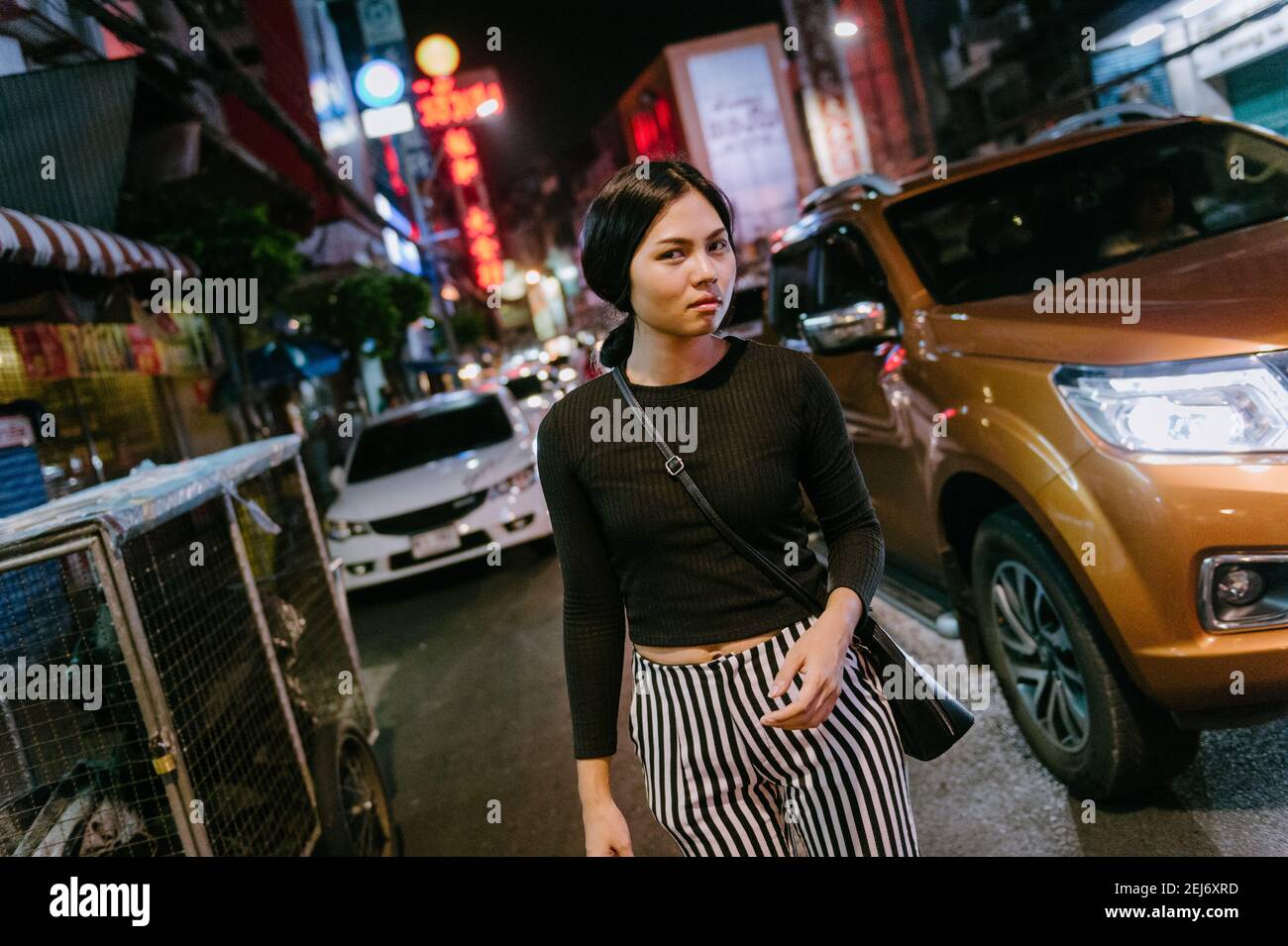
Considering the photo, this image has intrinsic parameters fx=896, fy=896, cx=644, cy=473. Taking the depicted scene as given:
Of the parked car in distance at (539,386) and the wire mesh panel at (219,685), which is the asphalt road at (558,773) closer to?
the wire mesh panel at (219,685)

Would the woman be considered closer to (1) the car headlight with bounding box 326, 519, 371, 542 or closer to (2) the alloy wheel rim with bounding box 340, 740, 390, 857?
(2) the alloy wheel rim with bounding box 340, 740, 390, 857

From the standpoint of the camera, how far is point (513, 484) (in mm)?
8211

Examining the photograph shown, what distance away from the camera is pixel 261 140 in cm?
1719

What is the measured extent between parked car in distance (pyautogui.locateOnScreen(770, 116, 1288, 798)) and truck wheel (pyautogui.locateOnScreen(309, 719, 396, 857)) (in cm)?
247

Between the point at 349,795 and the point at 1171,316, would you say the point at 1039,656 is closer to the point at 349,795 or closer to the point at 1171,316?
the point at 1171,316

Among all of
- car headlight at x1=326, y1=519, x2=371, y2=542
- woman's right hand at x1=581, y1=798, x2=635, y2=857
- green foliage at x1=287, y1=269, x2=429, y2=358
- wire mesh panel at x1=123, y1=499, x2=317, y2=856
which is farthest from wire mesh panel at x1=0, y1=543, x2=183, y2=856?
green foliage at x1=287, y1=269, x2=429, y2=358

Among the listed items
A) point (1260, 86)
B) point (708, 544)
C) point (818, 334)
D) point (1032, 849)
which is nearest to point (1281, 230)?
point (818, 334)

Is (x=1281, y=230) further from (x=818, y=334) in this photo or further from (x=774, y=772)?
(x=774, y=772)

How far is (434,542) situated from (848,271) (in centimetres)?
475

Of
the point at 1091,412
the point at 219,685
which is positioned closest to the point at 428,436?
the point at 219,685

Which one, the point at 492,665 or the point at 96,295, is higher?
the point at 96,295

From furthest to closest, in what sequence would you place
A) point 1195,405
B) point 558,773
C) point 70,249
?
point 70,249 < point 558,773 < point 1195,405

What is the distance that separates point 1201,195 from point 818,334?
178cm

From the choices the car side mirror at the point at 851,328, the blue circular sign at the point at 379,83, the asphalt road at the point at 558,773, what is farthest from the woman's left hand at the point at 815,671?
the blue circular sign at the point at 379,83
